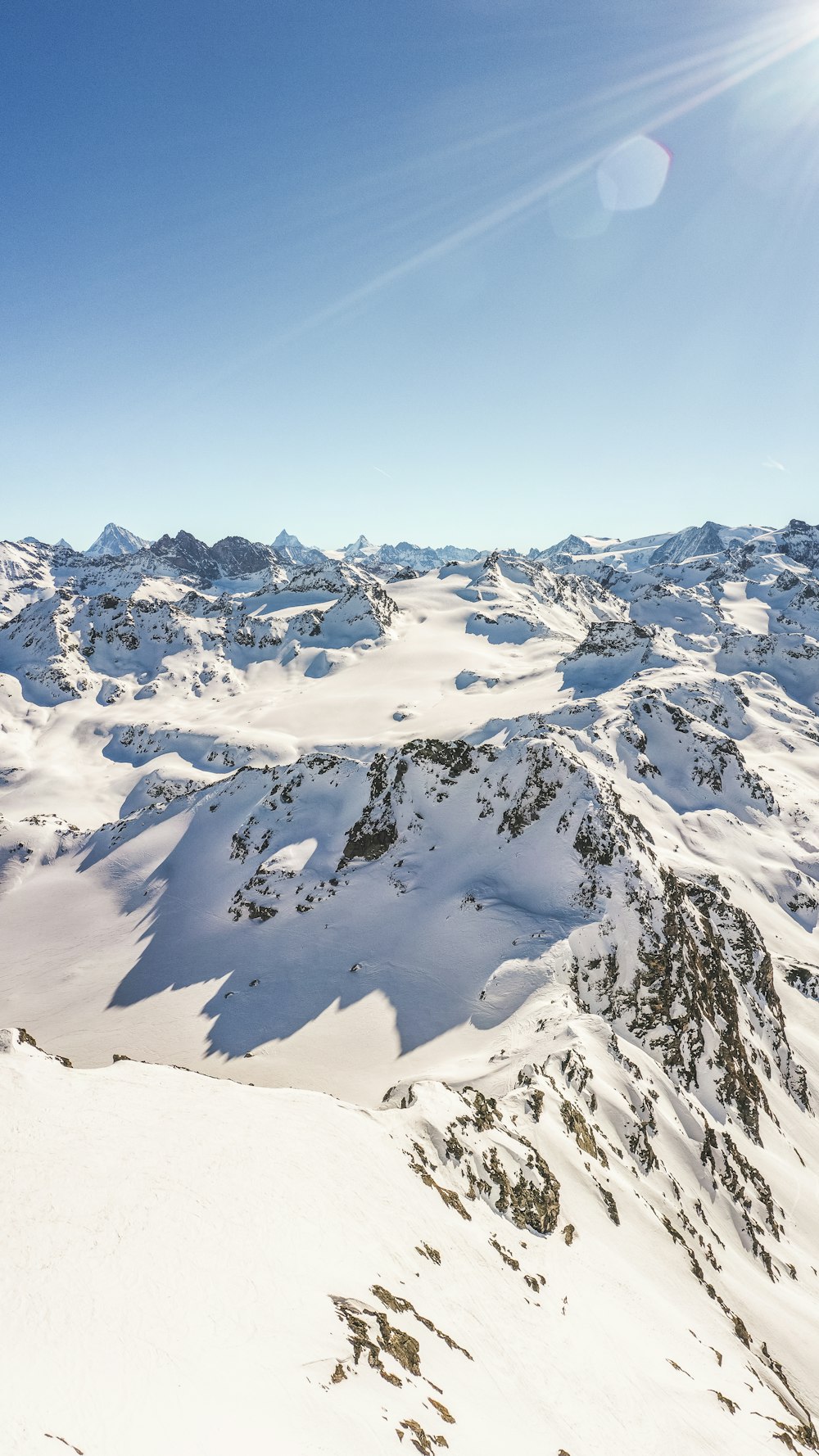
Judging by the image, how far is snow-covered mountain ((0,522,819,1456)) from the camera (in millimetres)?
10805

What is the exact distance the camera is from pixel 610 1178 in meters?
25.3

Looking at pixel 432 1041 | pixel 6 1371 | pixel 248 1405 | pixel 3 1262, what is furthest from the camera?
pixel 432 1041

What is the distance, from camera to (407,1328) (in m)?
13.1

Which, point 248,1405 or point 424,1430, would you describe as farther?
point 424,1430

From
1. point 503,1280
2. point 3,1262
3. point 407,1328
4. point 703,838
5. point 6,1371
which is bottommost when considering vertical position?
point 703,838

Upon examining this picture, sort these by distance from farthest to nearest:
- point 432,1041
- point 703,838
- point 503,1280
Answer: point 703,838 → point 432,1041 → point 503,1280

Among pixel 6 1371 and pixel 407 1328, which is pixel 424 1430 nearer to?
pixel 407 1328

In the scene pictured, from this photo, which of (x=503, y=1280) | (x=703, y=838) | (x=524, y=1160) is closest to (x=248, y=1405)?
(x=503, y=1280)

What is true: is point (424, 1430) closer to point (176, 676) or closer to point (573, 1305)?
point (573, 1305)

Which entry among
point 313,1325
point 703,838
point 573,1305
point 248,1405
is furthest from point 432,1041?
point 703,838

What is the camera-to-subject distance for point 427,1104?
22.7 metres

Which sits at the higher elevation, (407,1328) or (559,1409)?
(407,1328)

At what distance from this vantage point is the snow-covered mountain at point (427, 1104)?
10.8 metres

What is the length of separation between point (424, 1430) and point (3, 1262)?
8142mm
